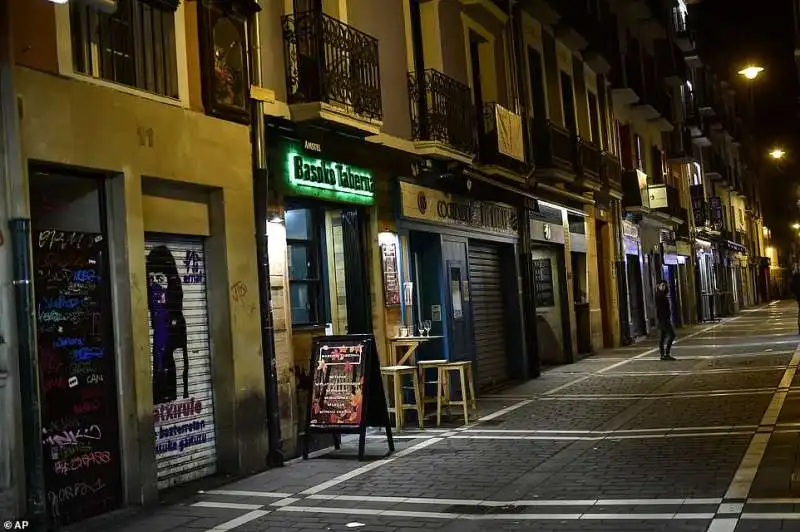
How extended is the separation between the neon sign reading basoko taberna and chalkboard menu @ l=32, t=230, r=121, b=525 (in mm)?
3259

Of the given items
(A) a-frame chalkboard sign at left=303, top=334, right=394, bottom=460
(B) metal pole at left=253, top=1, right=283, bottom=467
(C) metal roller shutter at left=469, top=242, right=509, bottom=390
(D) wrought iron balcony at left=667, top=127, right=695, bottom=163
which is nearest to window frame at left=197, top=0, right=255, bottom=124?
(B) metal pole at left=253, top=1, right=283, bottom=467

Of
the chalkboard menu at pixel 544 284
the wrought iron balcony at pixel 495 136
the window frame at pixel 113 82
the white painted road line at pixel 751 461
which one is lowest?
the white painted road line at pixel 751 461

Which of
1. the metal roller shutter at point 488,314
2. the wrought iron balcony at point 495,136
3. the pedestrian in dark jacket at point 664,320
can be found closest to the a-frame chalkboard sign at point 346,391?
the metal roller shutter at point 488,314

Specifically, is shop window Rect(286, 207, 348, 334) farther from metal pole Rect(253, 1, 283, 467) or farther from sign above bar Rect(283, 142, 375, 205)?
metal pole Rect(253, 1, 283, 467)

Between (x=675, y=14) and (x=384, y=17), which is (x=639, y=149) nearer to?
(x=675, y=14)

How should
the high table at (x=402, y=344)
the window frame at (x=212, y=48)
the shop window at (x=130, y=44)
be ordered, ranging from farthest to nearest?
1. the high table at (x=402, y=344)
2. the window frame at (x=212, y=48)
3. the shop window at (x=130, y=44)

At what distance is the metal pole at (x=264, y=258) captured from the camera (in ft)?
31.4

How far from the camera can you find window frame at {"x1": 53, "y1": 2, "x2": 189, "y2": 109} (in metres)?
7.36

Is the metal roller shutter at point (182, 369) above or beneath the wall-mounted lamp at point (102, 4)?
beneath

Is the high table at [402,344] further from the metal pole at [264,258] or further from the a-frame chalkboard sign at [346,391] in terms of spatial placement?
the metal pole at [264,258]

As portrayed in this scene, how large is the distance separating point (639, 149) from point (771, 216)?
47.5 meters

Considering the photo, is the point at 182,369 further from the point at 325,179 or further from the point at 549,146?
the point at 549,146

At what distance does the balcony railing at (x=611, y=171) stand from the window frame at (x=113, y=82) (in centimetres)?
1683

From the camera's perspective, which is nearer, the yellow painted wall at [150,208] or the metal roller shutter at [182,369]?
the yellow painted wall at [150,208]
